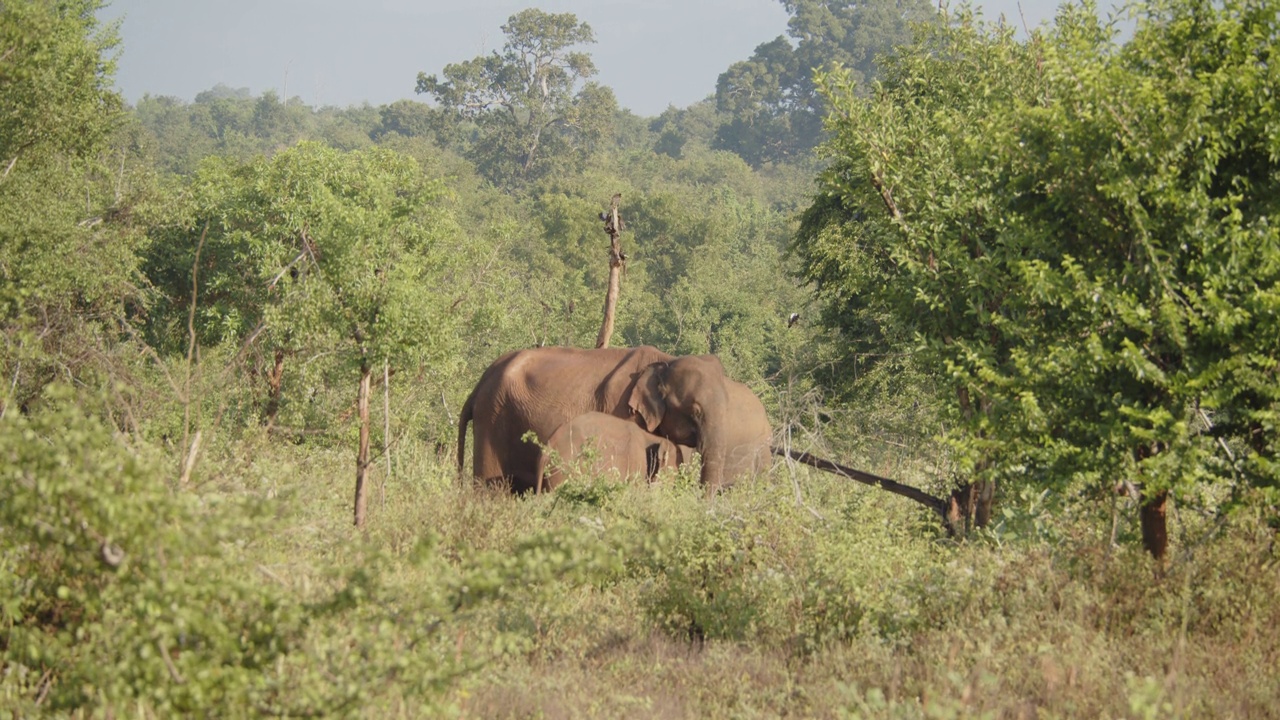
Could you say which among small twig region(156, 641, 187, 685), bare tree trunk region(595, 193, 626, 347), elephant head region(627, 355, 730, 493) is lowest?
elephant head region(627, 355, 730, 493)

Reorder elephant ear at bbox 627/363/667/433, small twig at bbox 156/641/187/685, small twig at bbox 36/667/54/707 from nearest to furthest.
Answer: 1. small twig at bbox 156/641/187/685
2. small twig at bbox 36/667/54/707
3. elephant ear at bbox 627/363/667/433

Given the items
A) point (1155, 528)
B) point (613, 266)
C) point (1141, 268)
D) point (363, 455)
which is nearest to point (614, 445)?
point (613, 266)

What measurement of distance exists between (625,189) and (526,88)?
2479 cm

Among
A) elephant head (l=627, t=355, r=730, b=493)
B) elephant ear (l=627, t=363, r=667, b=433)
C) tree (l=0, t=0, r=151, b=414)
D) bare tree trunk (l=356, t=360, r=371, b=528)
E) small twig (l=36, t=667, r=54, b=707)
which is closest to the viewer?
small twig (l=36, t=667, r=54, b=707)

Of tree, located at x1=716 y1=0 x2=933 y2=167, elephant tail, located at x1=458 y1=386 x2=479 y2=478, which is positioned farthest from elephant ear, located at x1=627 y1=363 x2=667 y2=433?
tree, located at x1=716 y1=0 x2=933 y2=167

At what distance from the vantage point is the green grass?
5262mm

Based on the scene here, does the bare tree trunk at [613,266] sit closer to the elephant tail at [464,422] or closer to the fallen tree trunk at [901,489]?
the elephant tail at [464,422]

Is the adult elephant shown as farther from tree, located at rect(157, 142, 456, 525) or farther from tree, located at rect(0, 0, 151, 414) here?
tree, located at rect(0, 0, 151, 414)

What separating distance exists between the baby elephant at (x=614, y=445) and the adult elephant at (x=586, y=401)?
0.46 m

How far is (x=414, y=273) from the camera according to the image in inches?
633

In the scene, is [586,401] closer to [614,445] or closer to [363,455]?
[614,445]

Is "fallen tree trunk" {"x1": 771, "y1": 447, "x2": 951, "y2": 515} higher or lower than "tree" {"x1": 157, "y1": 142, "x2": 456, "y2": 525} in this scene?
lower

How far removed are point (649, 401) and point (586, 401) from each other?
0.91m

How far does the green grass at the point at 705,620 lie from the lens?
5.26m
